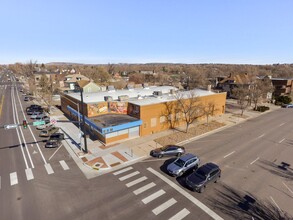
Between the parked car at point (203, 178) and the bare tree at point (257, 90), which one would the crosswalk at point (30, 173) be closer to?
the parked car at point (203, 178)

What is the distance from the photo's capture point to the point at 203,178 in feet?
57.2

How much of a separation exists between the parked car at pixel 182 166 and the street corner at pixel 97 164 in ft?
25.1

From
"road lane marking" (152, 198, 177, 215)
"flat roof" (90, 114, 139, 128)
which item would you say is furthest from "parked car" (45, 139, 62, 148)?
"road lane marking" (152, 198, 177, 215)

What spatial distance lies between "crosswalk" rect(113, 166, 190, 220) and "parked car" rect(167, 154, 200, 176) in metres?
2.70

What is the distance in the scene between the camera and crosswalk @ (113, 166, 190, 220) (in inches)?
578

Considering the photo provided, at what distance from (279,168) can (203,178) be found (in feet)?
37.7

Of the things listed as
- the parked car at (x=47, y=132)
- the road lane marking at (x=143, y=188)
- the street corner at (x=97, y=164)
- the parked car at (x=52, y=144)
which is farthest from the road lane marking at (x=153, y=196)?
the parked car at (x=47, y=132)

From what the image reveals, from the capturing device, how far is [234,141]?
29.5 metres

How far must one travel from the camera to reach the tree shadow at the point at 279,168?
20.3 meters

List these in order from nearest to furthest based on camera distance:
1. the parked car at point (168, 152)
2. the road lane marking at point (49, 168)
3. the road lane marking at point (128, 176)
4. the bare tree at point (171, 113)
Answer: the road lane marking at point (128, 176)
the road lane marking at point (49, 168)
the parked car at point (168, 152)
the bare tree at point (171, 113)

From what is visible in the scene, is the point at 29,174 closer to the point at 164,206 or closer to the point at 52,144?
the point at 52,144

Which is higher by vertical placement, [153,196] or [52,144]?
[52,144]

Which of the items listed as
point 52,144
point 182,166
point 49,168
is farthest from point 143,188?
point 52,144

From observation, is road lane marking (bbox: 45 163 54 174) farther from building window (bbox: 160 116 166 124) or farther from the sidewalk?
building window (bbox: 160 116 166 124)
